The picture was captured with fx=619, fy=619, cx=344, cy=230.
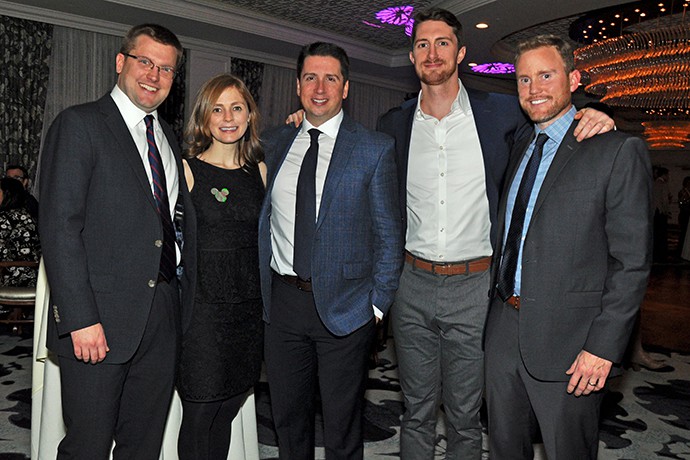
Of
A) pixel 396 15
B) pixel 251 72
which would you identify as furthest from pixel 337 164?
pixel 251 72

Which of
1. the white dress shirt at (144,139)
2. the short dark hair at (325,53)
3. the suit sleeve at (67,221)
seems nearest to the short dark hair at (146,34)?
the white dress shirt at (144,139)

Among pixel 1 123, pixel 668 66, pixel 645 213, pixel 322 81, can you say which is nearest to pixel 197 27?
pixel 1 123

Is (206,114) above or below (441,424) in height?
above

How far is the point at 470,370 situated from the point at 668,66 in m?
5.03

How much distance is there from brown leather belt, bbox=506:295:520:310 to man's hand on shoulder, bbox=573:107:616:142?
1.85 feet

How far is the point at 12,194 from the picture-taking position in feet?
18.5

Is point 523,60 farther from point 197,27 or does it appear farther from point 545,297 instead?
point 197,27

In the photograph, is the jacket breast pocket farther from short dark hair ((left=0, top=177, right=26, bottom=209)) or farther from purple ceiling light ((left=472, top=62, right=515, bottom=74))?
purple ceiling light ((left=472, top=62, right=515, bottom=74))

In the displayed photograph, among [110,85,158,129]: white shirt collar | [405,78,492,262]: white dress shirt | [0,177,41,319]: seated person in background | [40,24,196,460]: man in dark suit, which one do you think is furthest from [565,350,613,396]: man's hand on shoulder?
[0,177,41,319]: seated person in background

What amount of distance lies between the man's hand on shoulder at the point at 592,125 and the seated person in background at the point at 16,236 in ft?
16.6

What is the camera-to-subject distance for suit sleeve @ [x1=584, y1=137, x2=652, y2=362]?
1.87m

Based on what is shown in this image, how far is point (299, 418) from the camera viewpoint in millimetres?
2490

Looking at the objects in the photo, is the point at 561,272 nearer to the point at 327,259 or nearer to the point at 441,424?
the point at 327,259

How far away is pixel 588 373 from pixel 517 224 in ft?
1.75
